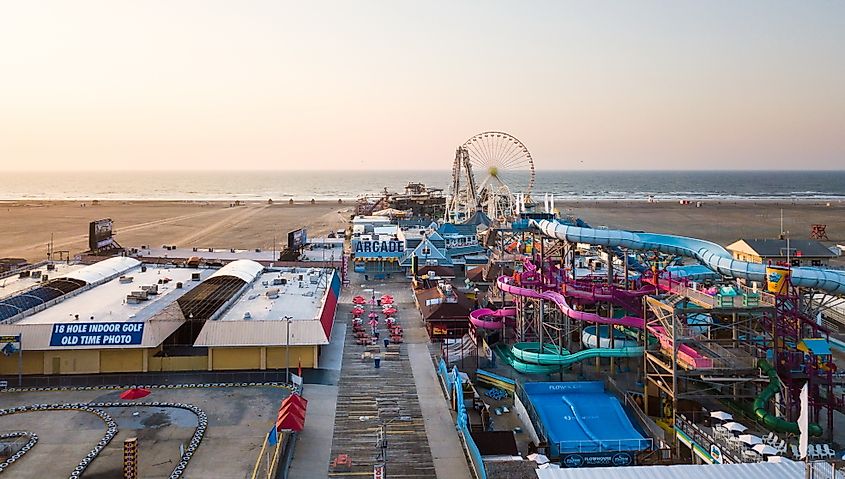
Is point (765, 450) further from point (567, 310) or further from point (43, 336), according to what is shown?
point (43, 336)

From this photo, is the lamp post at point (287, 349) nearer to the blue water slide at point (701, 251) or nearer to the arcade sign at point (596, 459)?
the arcade sign at point (596, 459)

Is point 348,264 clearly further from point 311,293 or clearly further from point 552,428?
point 552,428

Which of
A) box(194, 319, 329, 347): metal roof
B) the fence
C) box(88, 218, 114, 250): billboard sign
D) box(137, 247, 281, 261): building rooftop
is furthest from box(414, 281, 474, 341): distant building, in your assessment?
box(88, 218, 114, 250): billboard sign

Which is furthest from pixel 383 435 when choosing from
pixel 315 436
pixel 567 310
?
pixel 567 310

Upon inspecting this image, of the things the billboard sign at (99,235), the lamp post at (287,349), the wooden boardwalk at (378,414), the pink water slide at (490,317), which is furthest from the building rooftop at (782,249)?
the billboard sign at (99,235)

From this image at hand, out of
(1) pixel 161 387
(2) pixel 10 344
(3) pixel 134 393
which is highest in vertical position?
(2) pixel 10 344
